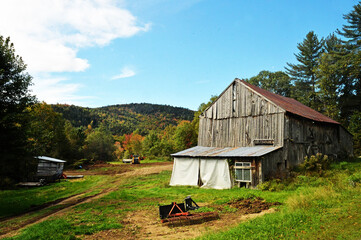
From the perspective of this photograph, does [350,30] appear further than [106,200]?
Yes

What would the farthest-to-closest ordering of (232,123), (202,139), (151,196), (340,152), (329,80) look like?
(329,80)
(340,152)
(202,139)
(232,123)
(151,196)

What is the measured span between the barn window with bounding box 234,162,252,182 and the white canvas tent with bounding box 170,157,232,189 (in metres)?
0.79

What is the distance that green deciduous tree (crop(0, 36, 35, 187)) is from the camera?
14539mm

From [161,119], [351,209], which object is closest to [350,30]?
[351,209]

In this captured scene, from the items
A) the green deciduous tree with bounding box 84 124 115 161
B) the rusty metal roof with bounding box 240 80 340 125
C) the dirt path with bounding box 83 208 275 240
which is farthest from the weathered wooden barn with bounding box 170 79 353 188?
the green deciduous tree with bounding box 84 124 115 161

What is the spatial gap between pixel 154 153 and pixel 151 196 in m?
47.9

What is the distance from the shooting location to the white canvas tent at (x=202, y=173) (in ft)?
64.6

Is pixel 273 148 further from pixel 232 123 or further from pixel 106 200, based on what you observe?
pixel 106 200

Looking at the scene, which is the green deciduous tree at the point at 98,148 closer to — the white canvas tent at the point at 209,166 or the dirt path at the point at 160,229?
the white canvas tent at the point at 209,166

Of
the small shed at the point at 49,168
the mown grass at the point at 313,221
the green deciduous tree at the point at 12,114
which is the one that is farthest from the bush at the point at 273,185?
the small shed at the point at 49,168

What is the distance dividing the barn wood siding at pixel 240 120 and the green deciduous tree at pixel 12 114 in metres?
16.9

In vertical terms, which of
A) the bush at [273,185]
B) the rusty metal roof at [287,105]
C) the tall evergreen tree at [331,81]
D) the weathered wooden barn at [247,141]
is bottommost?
the bush at [273,185]

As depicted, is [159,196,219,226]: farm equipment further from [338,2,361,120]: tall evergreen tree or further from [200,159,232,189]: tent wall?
[338,2,361,120]: tall evergreen tree

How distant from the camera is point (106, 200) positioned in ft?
51.7
